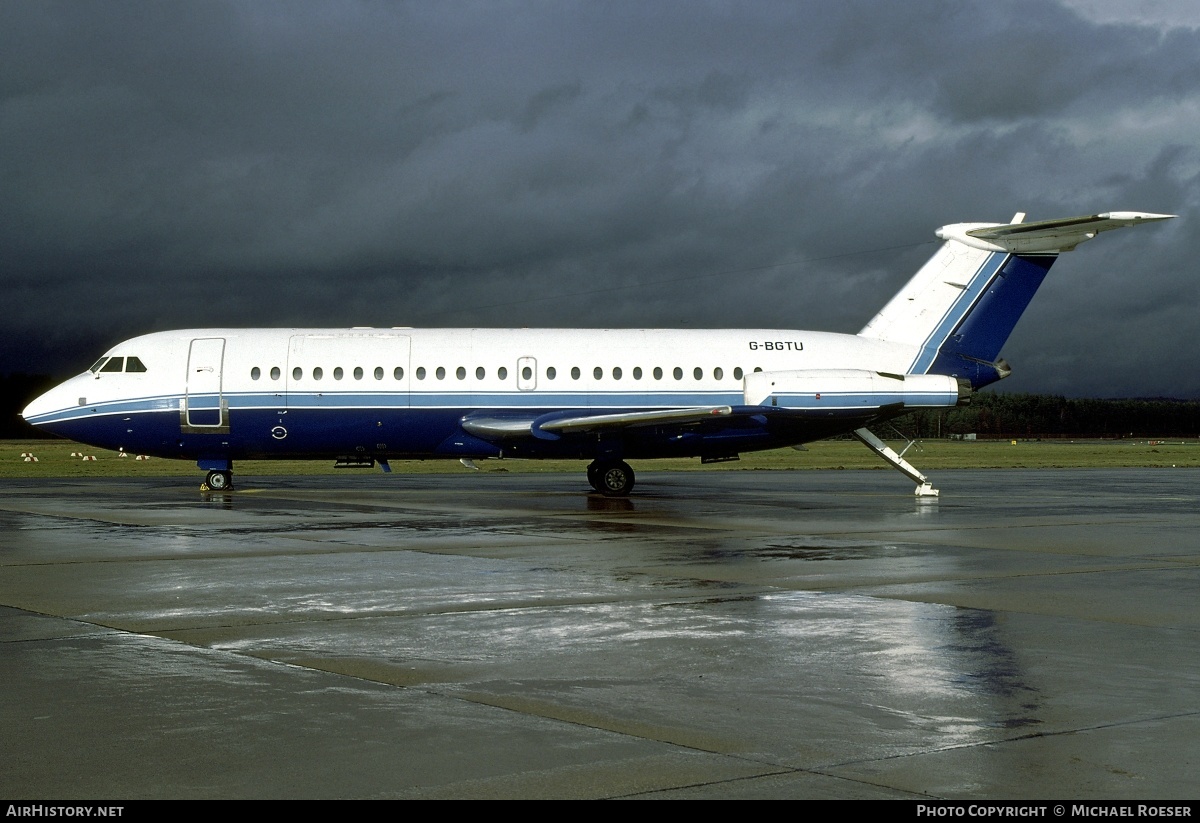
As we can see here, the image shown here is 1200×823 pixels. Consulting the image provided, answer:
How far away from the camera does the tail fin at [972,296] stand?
30.6m

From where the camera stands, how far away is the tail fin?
30.6m

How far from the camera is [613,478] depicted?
30.2 metres

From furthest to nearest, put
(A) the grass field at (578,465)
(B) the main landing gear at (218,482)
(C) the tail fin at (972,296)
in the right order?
(A) the grass field at (578,465), (B) the main landing gear at (218,482), (C) the tail fin at (972,296)

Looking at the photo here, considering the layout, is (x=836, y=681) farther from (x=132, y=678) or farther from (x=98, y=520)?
(x=98, y=520)

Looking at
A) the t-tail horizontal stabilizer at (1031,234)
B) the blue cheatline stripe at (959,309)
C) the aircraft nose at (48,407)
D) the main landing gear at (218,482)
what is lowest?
the main landing gear at (218,482)

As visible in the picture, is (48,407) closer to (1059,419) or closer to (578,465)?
(578,465)

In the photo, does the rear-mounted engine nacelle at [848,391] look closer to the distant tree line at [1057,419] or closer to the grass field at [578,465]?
→ the grass field at [578,465]

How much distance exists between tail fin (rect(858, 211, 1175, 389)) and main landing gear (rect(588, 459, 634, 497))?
7613 millimetres

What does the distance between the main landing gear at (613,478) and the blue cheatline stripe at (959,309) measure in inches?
298

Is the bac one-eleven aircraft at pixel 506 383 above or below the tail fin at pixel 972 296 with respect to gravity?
below

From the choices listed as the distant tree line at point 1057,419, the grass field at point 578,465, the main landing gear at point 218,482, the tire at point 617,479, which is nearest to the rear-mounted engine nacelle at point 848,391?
the tire at point 617,479

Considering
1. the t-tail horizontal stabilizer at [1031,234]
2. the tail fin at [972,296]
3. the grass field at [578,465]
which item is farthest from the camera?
the grass field at [578,465]

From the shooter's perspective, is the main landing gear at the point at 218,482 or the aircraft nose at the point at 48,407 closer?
the aircraft nose at the point at 48,407

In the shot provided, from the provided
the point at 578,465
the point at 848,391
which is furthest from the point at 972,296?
the point at 578,465
